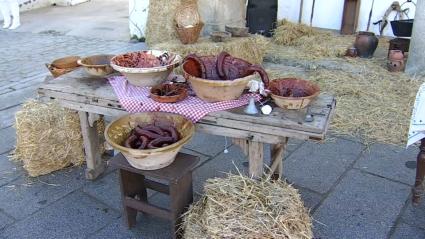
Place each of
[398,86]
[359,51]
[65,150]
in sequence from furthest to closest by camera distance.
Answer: [359,51] → [398,86] → [65,150]

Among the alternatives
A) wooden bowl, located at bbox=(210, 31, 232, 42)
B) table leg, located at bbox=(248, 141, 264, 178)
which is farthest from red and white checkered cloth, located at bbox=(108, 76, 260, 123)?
wooden bowl, located at bbox=(210, 31, 232, 42)

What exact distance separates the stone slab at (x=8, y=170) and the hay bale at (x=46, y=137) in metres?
0.10

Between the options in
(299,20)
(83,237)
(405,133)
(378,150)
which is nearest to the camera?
(83,237)

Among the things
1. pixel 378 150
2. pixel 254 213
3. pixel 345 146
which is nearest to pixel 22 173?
pixel 254 213

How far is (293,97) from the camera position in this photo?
2199 millimetres

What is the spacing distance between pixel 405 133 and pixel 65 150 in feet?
9.67

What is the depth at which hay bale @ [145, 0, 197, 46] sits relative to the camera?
5738 mm

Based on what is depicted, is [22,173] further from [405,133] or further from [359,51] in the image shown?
[359,51]

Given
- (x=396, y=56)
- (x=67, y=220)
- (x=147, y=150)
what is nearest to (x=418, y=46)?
(x=396, y=56)

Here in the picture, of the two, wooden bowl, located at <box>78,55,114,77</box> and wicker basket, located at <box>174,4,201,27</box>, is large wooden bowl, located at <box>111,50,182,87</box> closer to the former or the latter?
wooden bowl, located at <box>78,55,114,77</box>

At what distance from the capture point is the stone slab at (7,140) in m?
3.52

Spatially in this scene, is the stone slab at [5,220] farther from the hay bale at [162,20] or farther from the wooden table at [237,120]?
the hay bale at [162,20]

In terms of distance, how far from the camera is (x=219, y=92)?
86.5 inches

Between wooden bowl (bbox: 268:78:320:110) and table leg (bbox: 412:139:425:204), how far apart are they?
34.3 inches
